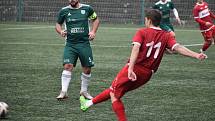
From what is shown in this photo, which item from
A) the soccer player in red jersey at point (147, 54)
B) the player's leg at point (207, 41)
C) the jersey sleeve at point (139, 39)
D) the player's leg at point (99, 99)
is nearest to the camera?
the jersey sleeve at point (139, 39)

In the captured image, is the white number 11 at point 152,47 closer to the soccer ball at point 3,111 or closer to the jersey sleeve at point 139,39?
the jersey sleeve at point 139,39

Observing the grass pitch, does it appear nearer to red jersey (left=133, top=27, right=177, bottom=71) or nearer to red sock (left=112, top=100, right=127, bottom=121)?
red sock (left=112, top=100, right=127, bottom=121)

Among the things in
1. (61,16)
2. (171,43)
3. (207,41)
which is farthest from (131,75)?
(207,41)

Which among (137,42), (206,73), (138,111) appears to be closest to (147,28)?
(137,42)

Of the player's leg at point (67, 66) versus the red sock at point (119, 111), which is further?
the player's leg at point (67, 66)

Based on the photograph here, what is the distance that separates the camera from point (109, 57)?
60.7ft

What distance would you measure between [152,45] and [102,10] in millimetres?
30714

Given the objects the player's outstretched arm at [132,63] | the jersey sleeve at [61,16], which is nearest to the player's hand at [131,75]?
the player's outstretched arm at [132,63]

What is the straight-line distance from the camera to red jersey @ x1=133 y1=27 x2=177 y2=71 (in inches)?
308

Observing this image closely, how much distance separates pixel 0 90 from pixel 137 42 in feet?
14.7

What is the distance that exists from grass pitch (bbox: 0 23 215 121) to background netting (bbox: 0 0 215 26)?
16367 millimetres

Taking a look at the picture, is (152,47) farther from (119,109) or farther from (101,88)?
(101,88)

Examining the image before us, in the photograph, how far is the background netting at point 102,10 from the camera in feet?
123

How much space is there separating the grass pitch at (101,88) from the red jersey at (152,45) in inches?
44.5
